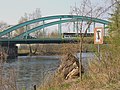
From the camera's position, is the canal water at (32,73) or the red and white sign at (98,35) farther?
the canal water at (32,73)

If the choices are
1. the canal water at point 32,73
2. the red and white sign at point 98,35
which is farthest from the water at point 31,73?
the red and white sign at point 98,35

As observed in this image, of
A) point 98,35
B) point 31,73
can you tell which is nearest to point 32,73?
point 31,73

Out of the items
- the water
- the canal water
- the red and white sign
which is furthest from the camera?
the water

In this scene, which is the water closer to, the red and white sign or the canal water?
the canal water

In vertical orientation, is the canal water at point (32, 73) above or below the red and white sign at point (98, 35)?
below

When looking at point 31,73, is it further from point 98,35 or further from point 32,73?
point 98,35

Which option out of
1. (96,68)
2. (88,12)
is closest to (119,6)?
(88,12)

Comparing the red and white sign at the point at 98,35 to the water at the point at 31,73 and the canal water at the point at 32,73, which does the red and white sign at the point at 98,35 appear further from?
the water at the point at 31,73

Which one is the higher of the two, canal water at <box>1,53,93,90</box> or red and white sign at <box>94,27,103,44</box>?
red and white sign at <box>94,27,103,44</box>

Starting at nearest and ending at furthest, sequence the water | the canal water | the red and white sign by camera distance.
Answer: the red and white sign, the canal water, the water

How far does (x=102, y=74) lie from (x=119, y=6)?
2647 millimetres

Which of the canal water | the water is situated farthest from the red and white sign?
the water

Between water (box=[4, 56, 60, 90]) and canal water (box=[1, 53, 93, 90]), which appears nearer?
canal water (box=[1, 53, 93, 90])

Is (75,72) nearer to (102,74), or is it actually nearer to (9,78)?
(102,74)
